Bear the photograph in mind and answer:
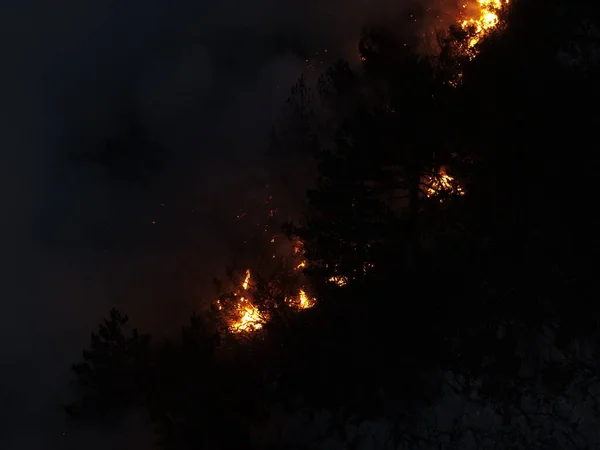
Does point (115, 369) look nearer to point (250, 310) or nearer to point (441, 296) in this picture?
point (250, 310)

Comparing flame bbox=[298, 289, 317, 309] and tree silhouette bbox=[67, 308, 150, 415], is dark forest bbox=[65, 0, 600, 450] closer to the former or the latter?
tree silhouette bbox=[67, 308, 150, 415]

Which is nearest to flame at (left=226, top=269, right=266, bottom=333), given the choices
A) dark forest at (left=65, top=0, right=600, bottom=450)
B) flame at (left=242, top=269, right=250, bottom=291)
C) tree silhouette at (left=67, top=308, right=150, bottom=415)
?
flame at (left=242, top=269, right=250, bottom=291)

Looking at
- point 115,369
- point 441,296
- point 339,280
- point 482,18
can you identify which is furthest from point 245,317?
point 482,18

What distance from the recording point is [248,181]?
35.2m

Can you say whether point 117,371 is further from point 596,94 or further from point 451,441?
point 596,94

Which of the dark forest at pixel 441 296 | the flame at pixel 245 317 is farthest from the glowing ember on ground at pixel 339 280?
the flame at pixel 245 317

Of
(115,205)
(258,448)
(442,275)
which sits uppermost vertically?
(115,205)

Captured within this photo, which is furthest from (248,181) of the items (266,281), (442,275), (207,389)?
(207,389)

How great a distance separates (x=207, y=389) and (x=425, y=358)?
667 cm

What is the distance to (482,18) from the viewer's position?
81.3 feet

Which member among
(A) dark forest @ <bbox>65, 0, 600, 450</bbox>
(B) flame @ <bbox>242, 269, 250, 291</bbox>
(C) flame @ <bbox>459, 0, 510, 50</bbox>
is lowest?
(A) dark forest @ <bbox>65, 0, 600, 450</bbox>

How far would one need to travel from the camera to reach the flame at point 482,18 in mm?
22930

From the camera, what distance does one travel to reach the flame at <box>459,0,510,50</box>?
2293cm

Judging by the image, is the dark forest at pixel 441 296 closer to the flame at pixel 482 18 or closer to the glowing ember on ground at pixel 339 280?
the glowing ember on ground at pixel 339 280
